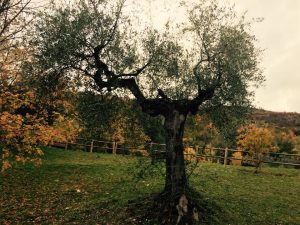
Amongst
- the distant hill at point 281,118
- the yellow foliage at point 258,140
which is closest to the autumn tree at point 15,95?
the yellow foliage at point 258,140

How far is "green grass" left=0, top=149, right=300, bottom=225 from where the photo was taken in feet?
50.5

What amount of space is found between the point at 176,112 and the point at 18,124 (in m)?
7.80

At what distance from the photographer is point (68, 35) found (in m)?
13.7

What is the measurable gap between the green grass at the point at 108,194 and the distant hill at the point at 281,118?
43.1m

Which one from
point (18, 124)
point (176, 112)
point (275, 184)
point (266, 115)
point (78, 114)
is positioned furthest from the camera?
point (266, 115)

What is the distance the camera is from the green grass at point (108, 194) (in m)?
15.4

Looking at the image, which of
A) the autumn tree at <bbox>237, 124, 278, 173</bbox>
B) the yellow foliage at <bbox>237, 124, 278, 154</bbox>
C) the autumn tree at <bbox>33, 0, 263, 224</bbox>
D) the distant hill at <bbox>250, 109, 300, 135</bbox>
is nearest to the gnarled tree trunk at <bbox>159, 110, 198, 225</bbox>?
the autumn tree at <bbox>33, 0, 263, 224</bbox>

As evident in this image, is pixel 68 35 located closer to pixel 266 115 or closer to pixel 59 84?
pixel 59 84

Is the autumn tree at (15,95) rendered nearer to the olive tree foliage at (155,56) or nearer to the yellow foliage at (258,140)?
the olive tree foliage at (155,56)

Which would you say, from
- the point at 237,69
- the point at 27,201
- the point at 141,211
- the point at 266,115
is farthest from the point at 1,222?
the point at 266,115

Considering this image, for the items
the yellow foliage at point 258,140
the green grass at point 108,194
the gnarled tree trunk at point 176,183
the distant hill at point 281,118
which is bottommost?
the green grass at point 108,194

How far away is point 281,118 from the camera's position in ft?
245

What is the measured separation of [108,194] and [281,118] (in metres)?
63.2

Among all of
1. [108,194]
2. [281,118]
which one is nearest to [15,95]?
[108,194]
